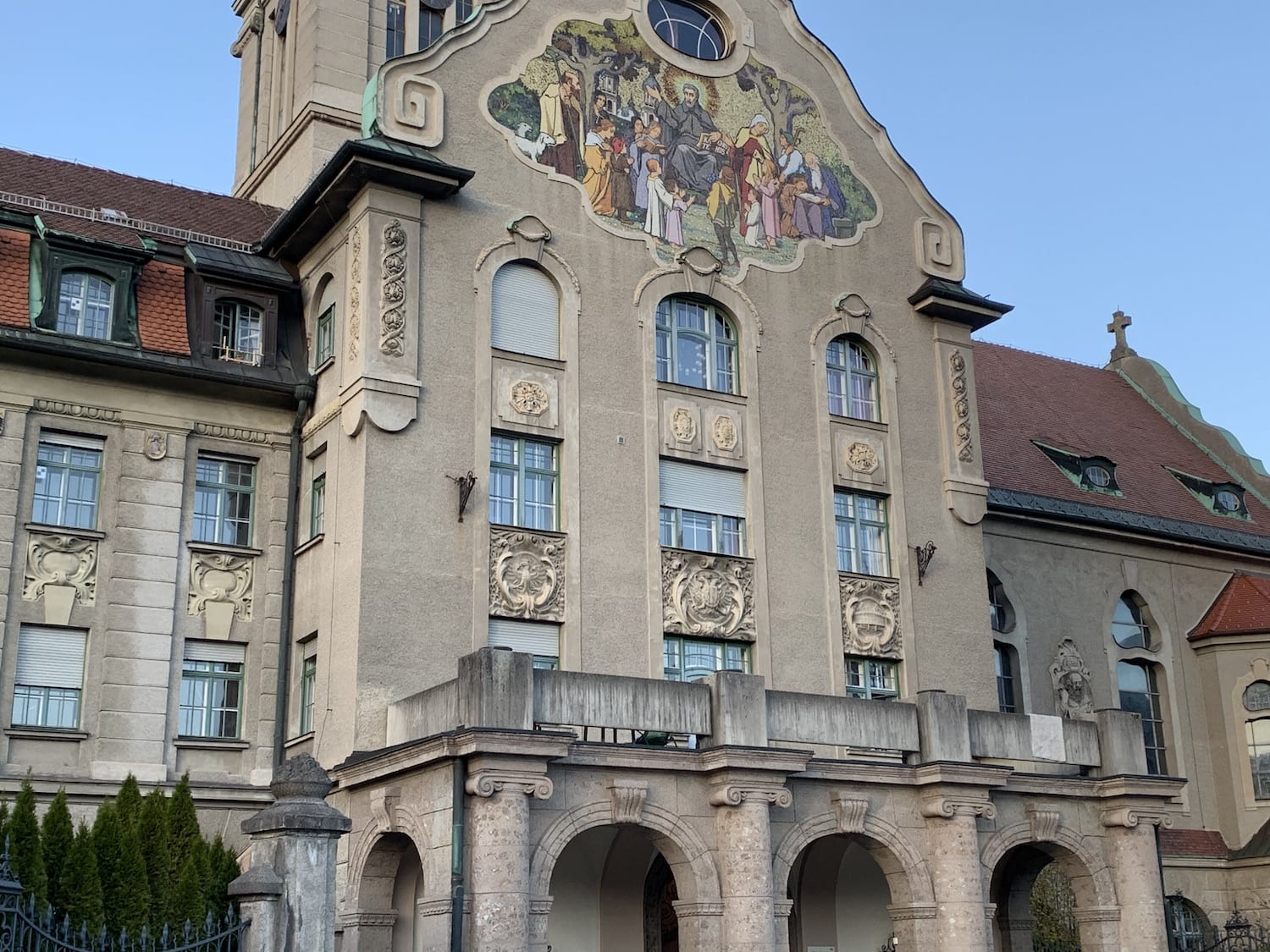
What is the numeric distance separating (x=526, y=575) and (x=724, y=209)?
7.55 metres

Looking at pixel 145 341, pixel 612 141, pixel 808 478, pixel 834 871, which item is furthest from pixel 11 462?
pixel 834 871

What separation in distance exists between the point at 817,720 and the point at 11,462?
11793 mm

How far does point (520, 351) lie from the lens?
952 inches

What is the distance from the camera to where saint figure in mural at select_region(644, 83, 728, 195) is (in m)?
26.5

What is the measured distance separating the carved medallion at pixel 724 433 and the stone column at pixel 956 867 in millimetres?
6534

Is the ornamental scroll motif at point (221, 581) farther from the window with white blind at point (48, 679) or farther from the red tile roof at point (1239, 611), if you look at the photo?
the red tile roof at point (1239, 611)

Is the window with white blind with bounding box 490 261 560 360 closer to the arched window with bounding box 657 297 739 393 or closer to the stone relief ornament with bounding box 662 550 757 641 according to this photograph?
the arched window with bounding box 657 297 739 393

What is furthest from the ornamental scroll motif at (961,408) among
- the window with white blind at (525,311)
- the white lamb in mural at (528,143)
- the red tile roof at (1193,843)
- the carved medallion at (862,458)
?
the red tile roof at (1193,843)

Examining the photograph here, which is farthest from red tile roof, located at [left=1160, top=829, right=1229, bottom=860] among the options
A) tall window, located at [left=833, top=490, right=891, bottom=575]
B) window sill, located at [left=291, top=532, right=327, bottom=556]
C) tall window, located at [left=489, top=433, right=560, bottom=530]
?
window sill, located at [left=291, top=532, right=327, bottom=556]

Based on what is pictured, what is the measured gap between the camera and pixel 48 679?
2234 cm

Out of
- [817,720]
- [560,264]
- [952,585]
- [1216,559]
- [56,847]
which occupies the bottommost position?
[56,847]

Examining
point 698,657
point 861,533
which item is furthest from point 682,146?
point 698,657

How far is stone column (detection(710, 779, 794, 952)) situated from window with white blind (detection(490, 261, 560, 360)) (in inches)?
307

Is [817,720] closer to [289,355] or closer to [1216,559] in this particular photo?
[289,355]
